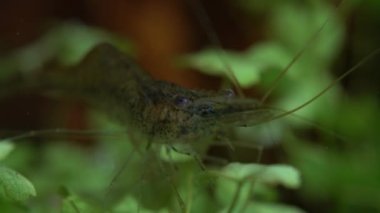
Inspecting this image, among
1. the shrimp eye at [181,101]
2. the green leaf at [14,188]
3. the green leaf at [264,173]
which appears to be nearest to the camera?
the green leaf at [14,188]

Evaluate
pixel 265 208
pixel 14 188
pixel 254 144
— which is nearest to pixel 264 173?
pixel 265 208

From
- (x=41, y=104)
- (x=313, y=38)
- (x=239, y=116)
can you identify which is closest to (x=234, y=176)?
(x=239, y=116)

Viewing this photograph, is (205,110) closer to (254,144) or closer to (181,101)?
(181,101)

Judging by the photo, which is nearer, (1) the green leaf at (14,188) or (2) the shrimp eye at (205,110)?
(1) the green leaf at (14,188)

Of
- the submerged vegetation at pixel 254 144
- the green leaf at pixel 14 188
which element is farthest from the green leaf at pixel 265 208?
the green leaf at pixel 14 188

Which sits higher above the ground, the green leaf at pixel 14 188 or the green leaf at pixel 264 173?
the green leaf at pixel 264 173

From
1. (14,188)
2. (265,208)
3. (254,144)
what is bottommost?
(14,188)

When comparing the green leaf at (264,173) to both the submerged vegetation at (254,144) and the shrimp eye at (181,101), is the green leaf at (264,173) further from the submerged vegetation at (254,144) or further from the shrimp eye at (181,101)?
the shrimp eye at (181,101)
